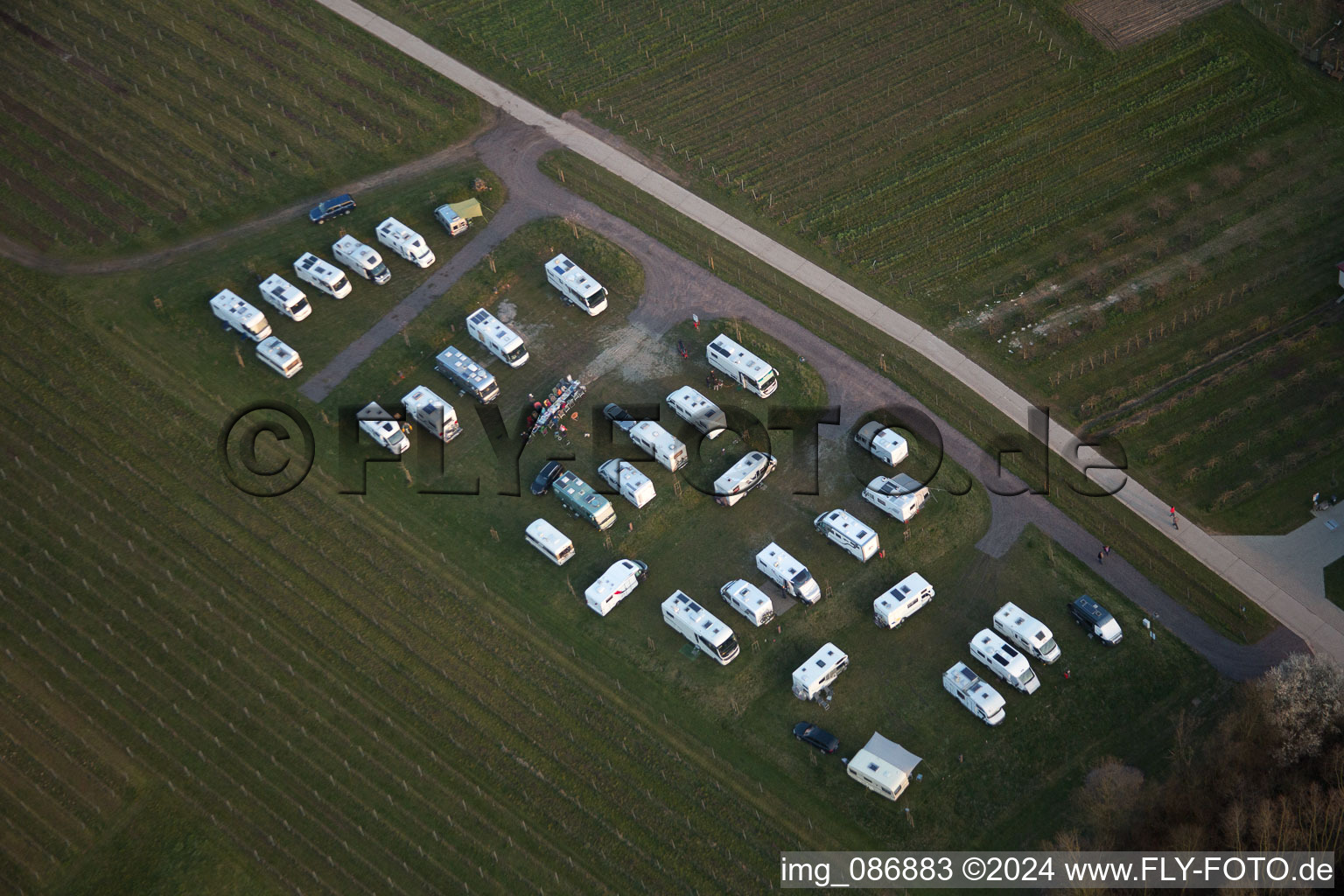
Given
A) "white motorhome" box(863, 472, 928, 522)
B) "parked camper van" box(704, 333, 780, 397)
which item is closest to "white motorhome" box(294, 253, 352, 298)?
"parked camper van" box(704, 333, 780, 397)

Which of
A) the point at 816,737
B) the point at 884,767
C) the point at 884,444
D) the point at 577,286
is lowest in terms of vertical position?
the point at 884,767

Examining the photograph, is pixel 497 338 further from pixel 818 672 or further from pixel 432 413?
pixel 818 672

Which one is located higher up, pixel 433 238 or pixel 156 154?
pixel 156 154

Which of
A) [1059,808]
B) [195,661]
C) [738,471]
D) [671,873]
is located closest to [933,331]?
[738,471]

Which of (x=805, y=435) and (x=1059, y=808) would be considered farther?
(x=805, y=435)

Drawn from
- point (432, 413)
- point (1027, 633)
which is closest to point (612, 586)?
point (432, 413)

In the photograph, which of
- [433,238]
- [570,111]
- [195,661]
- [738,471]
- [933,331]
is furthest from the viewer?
[570,111]

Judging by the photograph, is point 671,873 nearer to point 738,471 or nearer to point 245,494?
point 738,471
